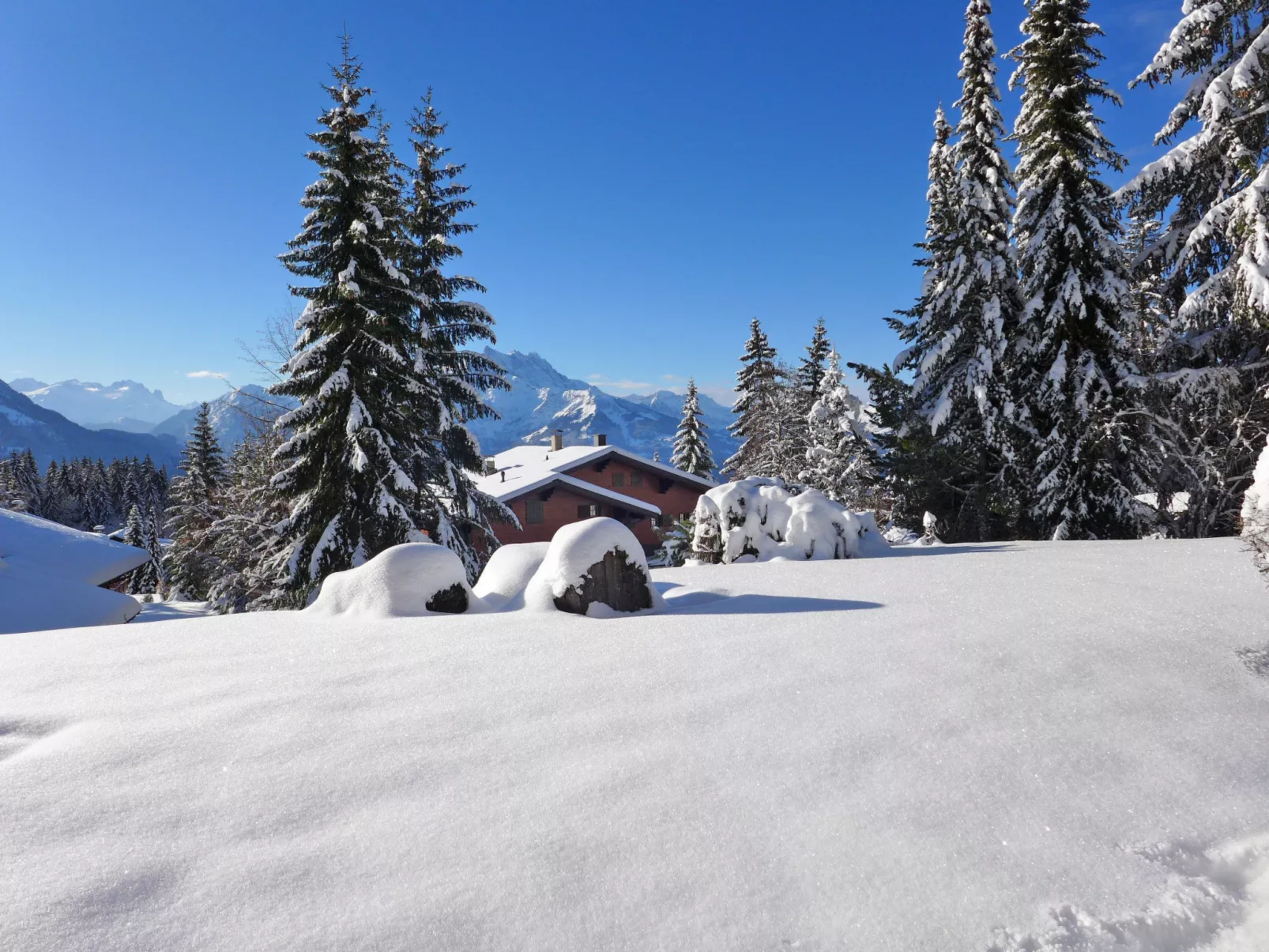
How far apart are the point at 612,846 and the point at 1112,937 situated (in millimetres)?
1877

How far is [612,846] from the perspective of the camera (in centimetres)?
262

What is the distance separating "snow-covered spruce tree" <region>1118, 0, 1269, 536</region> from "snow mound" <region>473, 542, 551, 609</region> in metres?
12.3

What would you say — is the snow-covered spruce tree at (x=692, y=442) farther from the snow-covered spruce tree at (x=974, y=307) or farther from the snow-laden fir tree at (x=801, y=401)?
the snow-covered spruce tree at (x=974, y=307)

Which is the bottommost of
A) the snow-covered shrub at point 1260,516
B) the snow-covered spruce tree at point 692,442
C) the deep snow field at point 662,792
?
the deep snow field at point 662,792

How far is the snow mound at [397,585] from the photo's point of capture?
6.92 metres

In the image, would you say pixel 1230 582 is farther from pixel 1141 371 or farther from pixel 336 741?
pixel 1141 371

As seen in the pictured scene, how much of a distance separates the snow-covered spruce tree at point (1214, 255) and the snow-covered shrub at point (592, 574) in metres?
11.4

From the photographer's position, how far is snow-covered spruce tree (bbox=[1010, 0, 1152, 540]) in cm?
1405

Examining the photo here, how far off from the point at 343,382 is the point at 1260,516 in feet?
46.1

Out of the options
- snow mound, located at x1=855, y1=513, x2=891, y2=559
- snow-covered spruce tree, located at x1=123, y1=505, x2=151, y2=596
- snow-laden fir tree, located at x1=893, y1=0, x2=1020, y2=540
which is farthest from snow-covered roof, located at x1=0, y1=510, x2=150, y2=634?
snow-covered spruce tree, located at x1=123, y1=505, x2=151, y2=596

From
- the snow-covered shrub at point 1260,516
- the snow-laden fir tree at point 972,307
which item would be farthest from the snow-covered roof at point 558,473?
the snow-covered shrub at point 1260,516

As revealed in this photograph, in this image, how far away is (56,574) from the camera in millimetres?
14289

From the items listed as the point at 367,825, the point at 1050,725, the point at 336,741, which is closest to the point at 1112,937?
the point at 1050,725

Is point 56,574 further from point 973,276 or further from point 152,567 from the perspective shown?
point 152,567
